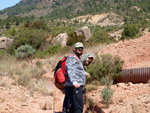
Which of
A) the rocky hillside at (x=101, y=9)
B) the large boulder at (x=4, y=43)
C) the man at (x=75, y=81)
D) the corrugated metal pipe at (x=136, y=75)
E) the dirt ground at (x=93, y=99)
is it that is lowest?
→ the dirt ground at (x=93, y=99)

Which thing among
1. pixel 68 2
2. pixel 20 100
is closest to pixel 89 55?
pixel 20 100

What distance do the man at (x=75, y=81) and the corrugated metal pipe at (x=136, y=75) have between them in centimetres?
412

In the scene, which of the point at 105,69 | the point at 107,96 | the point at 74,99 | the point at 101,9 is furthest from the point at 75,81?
the point at 101,9

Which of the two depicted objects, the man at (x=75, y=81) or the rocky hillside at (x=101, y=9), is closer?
the man at (x=75, y=81)

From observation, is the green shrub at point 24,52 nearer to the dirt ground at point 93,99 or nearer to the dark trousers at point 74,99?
the dirt ground at point 93,99

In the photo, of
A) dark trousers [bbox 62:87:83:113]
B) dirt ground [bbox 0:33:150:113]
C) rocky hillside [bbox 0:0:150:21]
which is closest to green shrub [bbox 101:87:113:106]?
dirt ground [bbox 0:33:150:113]

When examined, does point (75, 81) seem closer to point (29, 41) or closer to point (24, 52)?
point (24, 52)

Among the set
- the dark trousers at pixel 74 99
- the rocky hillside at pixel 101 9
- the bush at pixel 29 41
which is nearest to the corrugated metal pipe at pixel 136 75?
the dark trousers at pixel 74 99

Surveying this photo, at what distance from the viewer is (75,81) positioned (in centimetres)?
371

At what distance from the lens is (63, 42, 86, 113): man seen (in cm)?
374

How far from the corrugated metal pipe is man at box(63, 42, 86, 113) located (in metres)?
4.12

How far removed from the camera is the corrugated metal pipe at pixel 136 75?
7304mm

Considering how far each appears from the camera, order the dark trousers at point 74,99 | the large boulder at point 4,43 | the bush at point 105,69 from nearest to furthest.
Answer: the dark trousers at point 74,99
the bush at point 105,69
the large boulder at point 4,43

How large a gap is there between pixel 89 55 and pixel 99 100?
100 inches
